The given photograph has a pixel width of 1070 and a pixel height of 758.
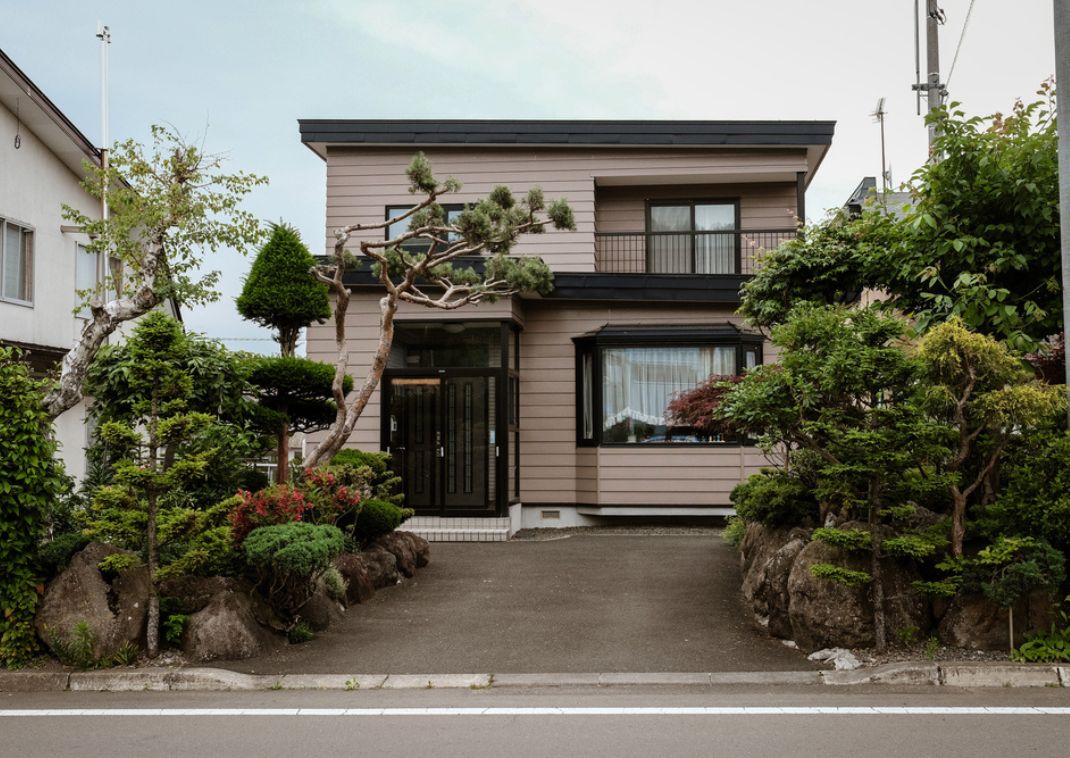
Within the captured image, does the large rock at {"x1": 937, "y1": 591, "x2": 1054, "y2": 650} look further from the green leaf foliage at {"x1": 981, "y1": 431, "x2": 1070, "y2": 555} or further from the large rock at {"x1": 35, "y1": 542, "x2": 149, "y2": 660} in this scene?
the large rock at {"x1": 35, "y1": 542, "x2": 149, "y2": 660}

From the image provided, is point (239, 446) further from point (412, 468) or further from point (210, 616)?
point (412, 468)

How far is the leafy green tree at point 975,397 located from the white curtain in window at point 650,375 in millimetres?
8752

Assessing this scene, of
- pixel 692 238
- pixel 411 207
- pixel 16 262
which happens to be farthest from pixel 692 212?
pixel 16 262

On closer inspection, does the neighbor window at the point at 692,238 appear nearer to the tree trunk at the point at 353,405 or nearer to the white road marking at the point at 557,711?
the tree trunk at the point at 353,405

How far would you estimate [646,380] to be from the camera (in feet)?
56.6

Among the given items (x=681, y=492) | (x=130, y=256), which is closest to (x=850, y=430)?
(x=681, y=492)

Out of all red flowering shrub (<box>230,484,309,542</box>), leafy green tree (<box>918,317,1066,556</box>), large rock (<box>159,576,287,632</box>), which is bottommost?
large rock (<box>159,576,287,632</box>)

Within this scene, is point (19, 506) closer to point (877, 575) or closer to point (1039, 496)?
point (877, 575)

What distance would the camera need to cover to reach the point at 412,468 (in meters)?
16.5

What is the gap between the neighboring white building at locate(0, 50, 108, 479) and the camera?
14.1 meters

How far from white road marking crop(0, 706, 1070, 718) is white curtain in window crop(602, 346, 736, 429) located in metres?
10.6

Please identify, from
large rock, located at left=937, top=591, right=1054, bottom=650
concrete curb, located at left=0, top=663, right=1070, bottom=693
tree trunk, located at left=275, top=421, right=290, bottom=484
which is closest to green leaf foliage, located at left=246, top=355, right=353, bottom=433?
tree trunk, located at left=275, top=421, right=290, bottom=484

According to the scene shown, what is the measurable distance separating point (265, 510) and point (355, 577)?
5.99 feet

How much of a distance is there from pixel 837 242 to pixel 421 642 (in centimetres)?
656
